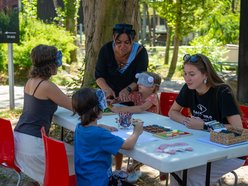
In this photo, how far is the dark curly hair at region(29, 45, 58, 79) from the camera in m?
3.53

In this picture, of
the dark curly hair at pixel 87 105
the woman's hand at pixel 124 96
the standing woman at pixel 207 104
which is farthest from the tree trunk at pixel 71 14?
the dark curly hair at pixel 87 105

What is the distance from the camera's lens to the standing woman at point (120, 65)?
4.29m

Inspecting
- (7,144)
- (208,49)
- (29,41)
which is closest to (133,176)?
(7,144)

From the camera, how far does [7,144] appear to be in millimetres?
3561

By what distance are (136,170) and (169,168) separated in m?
2.18

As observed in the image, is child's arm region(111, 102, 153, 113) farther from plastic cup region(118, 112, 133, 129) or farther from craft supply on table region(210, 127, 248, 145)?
craft supply on table region(210, 127, 248, 145)

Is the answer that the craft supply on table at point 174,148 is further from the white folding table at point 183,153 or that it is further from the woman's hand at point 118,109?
the woman's hand at point 118,109

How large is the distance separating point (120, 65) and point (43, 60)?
3.66ft

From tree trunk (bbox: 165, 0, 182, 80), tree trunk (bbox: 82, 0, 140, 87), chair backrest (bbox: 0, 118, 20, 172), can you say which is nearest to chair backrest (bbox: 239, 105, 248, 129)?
chair backrest (bbox: 0, 118, 20, 172)

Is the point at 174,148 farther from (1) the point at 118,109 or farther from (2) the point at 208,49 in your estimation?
(2) the point at 208,49

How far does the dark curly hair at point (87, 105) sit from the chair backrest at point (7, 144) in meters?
0.91

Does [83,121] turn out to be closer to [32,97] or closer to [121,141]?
[121,141]

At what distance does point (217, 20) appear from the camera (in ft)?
74.6

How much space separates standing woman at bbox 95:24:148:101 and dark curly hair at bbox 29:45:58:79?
2.98ft
